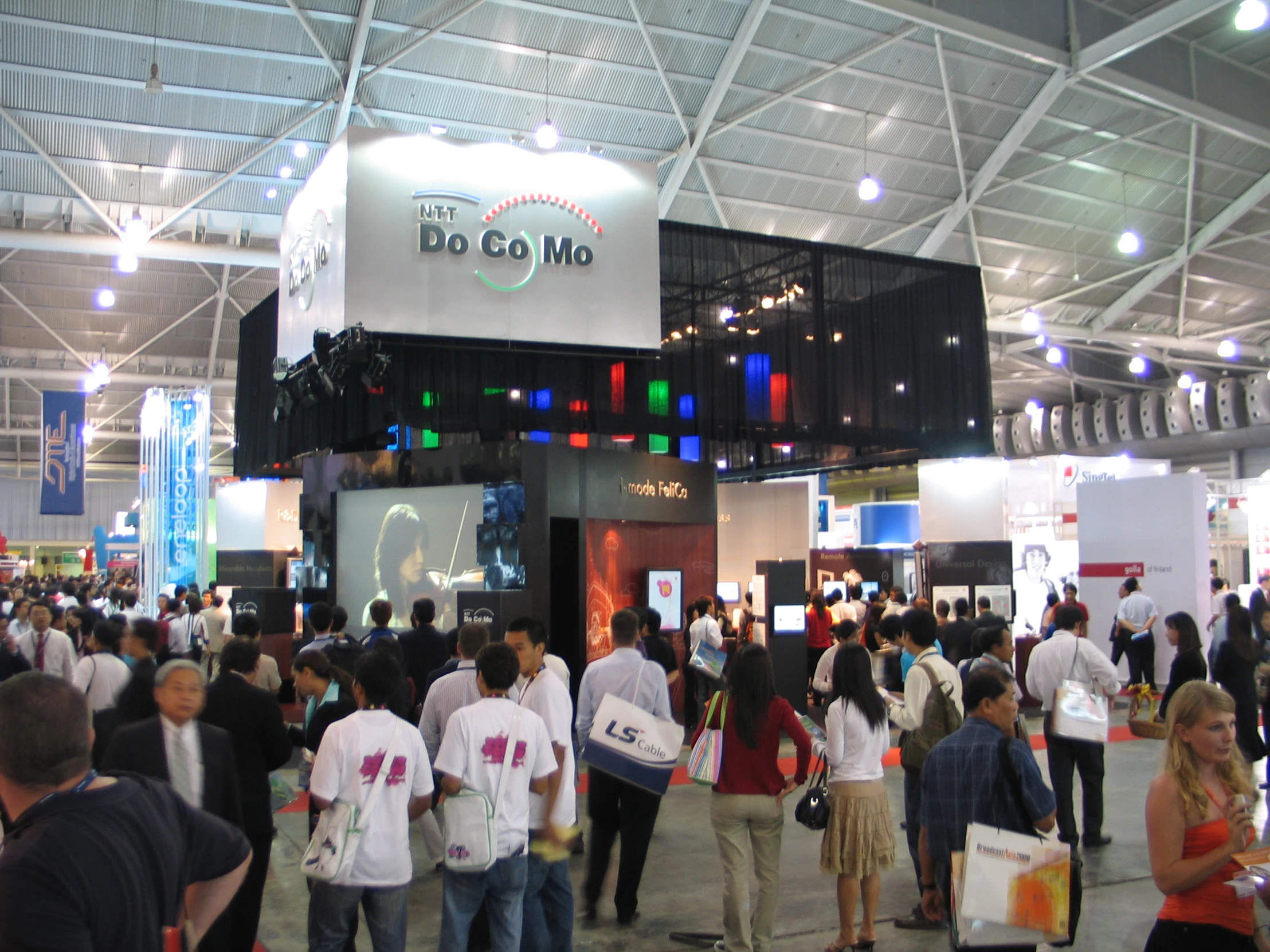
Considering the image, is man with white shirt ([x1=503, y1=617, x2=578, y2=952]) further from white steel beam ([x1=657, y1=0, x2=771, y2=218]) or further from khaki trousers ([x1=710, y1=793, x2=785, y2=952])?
white steel beam ([x1=657, y1=0, x2=771, y2=218])

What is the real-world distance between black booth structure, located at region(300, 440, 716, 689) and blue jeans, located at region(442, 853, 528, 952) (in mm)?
5819

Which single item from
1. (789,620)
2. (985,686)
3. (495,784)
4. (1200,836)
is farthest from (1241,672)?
(495,784)

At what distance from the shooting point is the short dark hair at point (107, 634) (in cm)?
535

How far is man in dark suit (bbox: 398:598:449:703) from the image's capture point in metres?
6.82

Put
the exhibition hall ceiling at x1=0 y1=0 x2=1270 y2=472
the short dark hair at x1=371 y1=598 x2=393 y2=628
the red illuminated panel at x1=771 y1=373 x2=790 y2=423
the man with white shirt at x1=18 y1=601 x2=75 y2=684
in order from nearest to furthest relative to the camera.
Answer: the short dark hair at x1=371 y1=598 x2=393 y2=628
the man with white shirt at x1=18 y1=601 x2=75 y2=684
the red illuminated panel at x1=771 y1=373 x2=790 y2=423
the exhibition hall ceiling at x1=0 y1=0 x2=1270 y2=472

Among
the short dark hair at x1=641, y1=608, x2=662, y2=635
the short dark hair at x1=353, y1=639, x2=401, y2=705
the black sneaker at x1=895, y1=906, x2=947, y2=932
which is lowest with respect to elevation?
the black sneaker at x1=895, y1=906, x2=947, y2=932

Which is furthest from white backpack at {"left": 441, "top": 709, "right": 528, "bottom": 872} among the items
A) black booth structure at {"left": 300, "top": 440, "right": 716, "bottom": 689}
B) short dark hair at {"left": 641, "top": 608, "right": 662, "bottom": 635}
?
black booth structure at {"left": 300, "top": 440, "right": 716, "bottom": 689}

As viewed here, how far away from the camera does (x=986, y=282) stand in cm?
1944

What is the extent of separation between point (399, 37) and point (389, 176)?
4250 millimetres

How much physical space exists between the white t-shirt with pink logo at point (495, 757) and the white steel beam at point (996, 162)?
1280 cm

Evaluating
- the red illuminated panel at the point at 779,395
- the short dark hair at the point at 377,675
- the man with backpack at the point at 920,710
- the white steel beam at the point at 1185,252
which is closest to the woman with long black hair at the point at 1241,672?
the man with backpack at the point at 920,710

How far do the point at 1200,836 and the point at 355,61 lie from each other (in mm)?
12358

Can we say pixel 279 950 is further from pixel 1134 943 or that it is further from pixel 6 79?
pixel 6 79

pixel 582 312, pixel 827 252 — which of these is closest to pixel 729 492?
pixel 827 252
